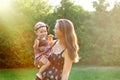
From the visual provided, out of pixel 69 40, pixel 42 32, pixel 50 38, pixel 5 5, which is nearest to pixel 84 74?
pixel 5 5

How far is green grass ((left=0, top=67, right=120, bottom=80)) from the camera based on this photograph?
1117 centimetres

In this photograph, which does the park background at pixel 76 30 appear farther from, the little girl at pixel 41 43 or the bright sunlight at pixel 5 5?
the little girl at pixel 41 43

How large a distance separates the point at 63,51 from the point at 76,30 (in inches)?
390

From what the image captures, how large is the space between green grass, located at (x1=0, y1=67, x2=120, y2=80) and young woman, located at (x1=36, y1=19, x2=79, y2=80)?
6419 mm

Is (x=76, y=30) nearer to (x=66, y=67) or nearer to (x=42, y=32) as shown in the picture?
(x=42, y=32)

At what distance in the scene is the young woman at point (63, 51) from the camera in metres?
4.31

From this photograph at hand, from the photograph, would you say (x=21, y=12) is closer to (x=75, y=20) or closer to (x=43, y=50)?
(x=75, y=20)

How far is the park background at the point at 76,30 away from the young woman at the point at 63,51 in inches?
335

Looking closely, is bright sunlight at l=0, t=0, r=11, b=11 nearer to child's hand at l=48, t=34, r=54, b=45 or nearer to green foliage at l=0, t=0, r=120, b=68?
green foliage at l=0, t=0, r=120, b=68

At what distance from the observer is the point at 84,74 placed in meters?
11.7

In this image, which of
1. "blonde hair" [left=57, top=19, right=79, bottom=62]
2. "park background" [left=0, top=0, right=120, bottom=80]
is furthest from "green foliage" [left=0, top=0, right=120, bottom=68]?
"blonde hair" [left=57, top=19, right=79, bottom=62]

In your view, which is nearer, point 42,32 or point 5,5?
point 42,32

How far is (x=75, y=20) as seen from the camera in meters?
14.5

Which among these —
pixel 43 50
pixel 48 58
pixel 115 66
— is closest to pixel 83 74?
pixel 115 66
